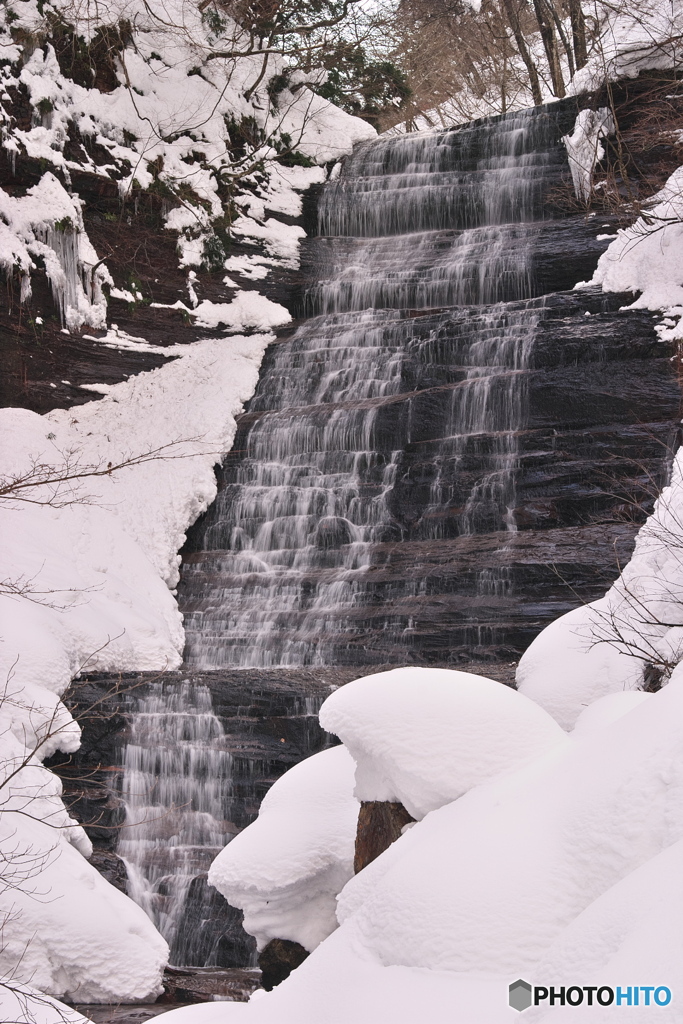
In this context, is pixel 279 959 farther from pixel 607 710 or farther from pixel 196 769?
pixel 196 769

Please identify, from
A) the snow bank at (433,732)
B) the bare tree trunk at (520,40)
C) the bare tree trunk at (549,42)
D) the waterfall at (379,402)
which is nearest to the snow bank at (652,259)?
the waterfall at (379,402)

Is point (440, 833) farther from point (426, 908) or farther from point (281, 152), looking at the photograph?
point (281, 152)

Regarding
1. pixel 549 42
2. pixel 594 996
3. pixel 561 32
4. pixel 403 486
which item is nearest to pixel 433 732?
pixel 594 996

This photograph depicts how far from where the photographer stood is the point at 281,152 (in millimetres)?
18562

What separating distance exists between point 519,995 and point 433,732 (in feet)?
4.48

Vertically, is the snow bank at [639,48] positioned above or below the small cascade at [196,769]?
above

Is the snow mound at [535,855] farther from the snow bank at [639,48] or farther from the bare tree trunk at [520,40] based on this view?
the bare tree trunk at [520,40]

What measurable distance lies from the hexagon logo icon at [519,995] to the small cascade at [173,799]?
5.82 meters

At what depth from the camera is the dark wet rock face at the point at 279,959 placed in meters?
5.44

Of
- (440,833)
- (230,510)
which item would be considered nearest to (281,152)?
(230,510)

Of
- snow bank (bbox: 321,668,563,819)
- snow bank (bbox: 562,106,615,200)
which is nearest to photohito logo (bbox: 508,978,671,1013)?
snow bank (bbox: 321,668,563,819)

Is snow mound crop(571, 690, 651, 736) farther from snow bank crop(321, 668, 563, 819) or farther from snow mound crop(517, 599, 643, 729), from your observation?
snow mound crop(517, 599, 643, 729)

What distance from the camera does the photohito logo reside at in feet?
7.06

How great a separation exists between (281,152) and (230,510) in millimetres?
8802
